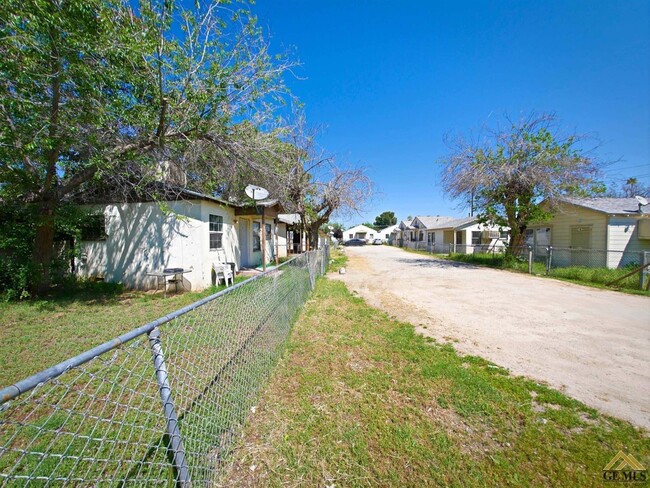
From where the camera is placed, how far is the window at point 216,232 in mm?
9495

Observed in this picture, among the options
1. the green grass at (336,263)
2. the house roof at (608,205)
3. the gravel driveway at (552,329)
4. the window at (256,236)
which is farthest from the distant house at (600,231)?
the window at (256,236)

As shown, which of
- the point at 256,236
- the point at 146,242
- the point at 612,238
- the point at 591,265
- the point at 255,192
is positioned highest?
the point at 255,192

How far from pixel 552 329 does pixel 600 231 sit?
1154cm

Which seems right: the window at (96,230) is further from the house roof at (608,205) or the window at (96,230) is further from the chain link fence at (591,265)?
the house roof at (608,205)

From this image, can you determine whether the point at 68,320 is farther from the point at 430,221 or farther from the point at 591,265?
the point at 430,221

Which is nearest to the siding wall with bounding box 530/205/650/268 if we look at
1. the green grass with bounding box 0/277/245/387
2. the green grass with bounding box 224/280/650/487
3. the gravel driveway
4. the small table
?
the gravel driveway

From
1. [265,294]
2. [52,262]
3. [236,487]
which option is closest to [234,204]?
[52,262]

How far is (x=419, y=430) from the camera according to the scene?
8.50ft

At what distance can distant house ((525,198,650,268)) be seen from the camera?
Result: 1198cm

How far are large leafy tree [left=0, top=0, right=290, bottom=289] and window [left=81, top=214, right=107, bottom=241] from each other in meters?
1.23

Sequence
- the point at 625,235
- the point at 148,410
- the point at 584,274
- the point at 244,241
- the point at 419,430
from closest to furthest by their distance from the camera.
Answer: the point at 419,430 → the point at 148,410 → the point at 584,274 → the point at 625,235 → the point at 244,241

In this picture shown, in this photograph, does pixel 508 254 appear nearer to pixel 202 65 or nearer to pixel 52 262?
pixel 202 65

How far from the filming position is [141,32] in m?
5.31

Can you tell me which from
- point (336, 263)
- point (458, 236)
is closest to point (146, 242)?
point (336, 263)
